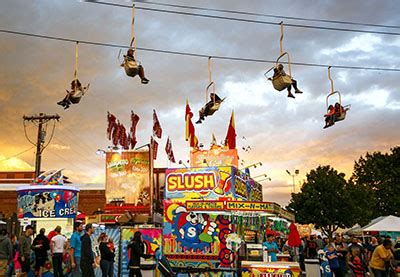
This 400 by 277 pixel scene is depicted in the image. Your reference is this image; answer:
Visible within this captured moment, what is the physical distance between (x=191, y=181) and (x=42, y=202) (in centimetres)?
680

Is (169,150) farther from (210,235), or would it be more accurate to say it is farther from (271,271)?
(271,271)

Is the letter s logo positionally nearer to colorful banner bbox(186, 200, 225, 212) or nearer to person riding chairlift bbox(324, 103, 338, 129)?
colorful banner bbox(186, 200, 225, 212)

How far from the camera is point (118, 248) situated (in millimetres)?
14031

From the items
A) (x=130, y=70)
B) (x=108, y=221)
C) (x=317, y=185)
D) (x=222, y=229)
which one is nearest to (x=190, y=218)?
(x=222, y=229)

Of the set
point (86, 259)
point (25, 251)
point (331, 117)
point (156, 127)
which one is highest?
point (156, 127)

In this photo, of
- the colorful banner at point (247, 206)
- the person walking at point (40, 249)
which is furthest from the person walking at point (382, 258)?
the person walking at point (40, 249)

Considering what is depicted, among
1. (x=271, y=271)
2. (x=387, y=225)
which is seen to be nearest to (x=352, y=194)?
(x=387, y=225)

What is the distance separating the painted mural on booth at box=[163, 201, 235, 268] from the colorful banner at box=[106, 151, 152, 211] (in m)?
10.6

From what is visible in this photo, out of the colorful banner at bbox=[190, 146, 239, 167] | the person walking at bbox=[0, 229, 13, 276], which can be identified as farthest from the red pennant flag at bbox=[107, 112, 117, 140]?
the person walking at bbox=[0, 229, 13, 276]

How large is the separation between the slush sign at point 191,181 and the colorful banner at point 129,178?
6.33 m

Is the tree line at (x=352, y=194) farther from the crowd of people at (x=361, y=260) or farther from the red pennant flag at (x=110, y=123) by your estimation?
the crowd of people at (x=361, y=260)

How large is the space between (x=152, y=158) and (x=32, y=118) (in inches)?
410

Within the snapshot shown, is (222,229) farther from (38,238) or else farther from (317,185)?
(317,185)

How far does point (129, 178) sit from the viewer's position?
979 inches
